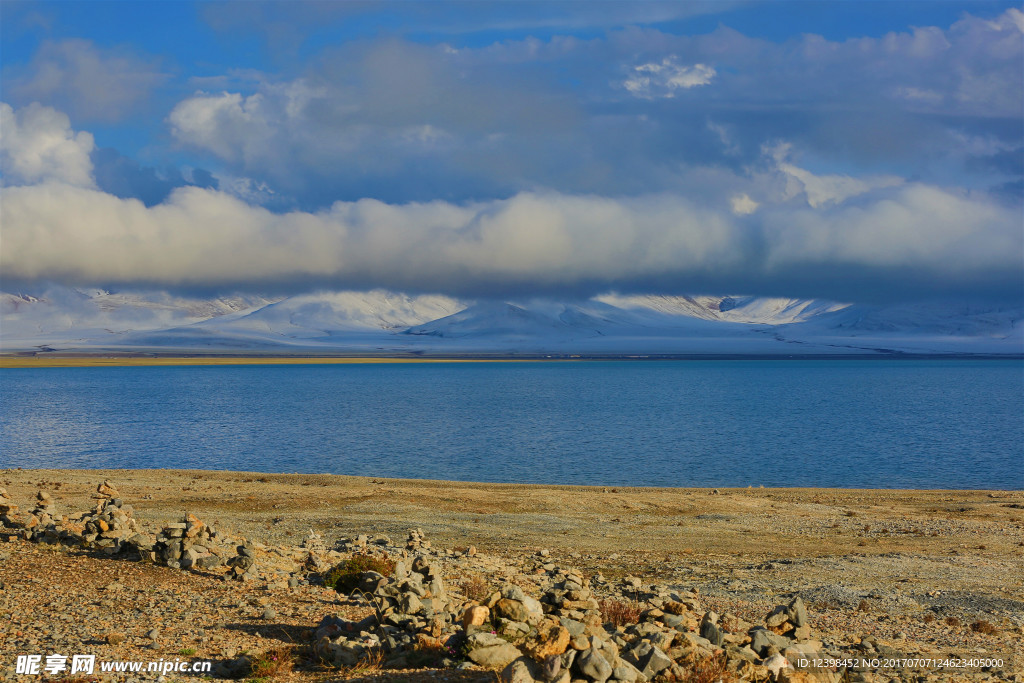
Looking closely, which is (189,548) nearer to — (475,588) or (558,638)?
(475,588)

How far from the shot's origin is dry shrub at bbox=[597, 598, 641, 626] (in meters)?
13.9

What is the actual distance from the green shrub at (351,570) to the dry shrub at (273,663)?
423 cm

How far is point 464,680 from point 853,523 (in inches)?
867

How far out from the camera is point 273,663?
1138cm

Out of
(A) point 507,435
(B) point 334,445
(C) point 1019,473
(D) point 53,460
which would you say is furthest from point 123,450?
(C) point 1019,473

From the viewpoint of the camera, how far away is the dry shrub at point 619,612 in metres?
13.9

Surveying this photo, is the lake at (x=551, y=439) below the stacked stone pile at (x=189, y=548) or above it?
below

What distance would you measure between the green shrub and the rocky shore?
0.15 ft

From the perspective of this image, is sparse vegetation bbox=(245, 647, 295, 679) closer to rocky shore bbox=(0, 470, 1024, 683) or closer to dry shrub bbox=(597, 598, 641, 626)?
rocky shore bbox=(0, 470, 1024, 683)

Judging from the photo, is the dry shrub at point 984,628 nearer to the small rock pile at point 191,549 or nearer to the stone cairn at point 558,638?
the stone cairn at point 558,638

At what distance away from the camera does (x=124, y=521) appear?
61.3 ft

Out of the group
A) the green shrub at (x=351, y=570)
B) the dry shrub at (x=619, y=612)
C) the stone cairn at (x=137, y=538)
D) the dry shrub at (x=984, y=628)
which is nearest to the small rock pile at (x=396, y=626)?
the green shrub at (x=351, y=570)

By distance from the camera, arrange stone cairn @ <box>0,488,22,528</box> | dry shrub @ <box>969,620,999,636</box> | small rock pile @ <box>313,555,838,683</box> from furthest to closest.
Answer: stone cairn @ <box>0,488,22,528</box> → dry shrub @ <box>969,620,999,636</box> → small rock pile @ <box>313,555,838,683</box>

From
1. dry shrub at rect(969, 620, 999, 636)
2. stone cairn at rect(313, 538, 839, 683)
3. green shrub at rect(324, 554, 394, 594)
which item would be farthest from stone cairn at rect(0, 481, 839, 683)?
dry shrub at rect(969, 620, 999, 636)
